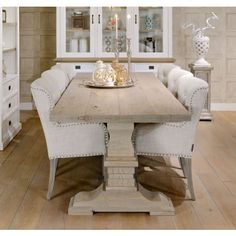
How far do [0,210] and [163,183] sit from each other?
1.14 metres

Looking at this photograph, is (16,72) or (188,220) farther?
(16,72)

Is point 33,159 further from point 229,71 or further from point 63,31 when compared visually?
point 229,71

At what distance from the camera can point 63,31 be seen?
591 cm

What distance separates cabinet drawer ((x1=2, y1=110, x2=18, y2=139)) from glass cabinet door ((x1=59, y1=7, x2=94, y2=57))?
1149mm

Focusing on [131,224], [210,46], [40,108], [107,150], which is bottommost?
[131,224]

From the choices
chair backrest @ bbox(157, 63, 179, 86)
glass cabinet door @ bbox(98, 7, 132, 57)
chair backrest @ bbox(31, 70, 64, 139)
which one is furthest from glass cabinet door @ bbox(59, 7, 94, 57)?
chair backrest @ bbox(31, 70, 64, 139)

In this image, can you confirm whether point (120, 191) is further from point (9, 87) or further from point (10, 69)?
point (10, 69)

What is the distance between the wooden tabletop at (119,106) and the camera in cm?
264

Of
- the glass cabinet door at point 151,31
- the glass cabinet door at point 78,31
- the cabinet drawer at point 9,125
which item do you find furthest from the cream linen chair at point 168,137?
the glass cabinet door at point 78,31

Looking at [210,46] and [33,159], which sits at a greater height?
[210,46]

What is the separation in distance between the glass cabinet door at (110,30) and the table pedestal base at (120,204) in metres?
3.21

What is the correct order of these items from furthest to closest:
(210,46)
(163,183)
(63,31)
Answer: (210,46) → (63,31) → (163,183)
